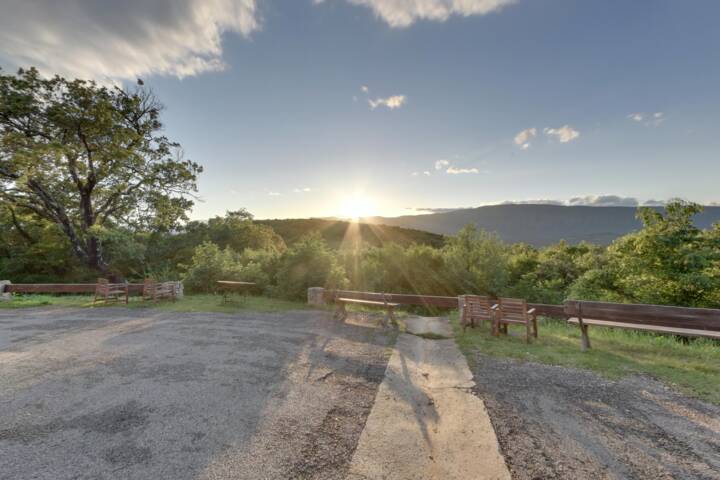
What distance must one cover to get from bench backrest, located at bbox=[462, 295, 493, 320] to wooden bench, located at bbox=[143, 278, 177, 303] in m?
11.1

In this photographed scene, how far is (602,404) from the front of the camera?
3842mm

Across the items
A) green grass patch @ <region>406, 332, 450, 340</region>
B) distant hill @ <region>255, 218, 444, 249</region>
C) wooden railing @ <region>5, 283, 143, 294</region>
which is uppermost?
distant hill @ <region>255, 218, 444, 249</region>

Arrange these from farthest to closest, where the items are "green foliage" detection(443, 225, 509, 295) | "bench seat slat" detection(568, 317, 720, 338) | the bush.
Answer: "green foliage" detection(443, 225, 509, 295) < the bush < "bench seat slat" detection(568, 317, 720, 338)

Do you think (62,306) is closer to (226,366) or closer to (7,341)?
(7,341)

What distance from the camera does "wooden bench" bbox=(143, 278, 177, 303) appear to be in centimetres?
1128

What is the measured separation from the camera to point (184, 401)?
150 inches

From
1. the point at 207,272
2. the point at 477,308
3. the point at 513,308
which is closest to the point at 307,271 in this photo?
the point at 207,272

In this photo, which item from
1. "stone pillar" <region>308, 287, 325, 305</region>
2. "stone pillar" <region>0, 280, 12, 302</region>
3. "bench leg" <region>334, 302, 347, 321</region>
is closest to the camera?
"bench leg" <region>334, 302, 347, 321</region>

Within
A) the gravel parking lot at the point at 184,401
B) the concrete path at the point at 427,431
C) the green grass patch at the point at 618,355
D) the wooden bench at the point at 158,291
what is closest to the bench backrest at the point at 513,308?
the green grass patch at the point at 618,355

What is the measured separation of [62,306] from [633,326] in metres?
17.2

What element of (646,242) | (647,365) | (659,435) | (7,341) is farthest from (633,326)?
(7,341)

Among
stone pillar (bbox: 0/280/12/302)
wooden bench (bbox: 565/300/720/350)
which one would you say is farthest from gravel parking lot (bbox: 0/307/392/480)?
stone pillar (bbox: 0/280/12/302)

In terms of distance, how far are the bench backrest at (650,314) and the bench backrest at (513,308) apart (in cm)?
85

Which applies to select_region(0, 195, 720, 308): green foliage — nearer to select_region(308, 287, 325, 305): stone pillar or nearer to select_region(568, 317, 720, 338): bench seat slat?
select_region(308, 287, 325, 305): stone pillar
